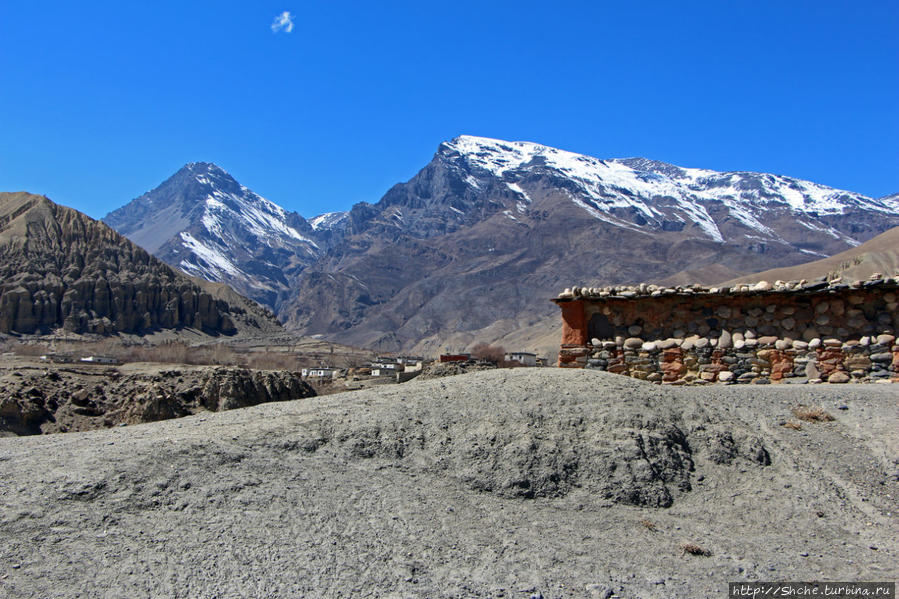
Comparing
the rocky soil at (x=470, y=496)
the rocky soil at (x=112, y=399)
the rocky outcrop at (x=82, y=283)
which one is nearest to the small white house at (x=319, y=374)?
the rocky soil at (x=112, y=399)

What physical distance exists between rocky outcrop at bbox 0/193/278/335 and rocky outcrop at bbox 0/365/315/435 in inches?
3251

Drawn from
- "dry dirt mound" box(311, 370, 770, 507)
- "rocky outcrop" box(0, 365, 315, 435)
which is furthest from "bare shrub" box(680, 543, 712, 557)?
"rocky outcrop" box(0, 365, 315, 435)

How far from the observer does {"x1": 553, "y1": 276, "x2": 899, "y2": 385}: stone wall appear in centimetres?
1207

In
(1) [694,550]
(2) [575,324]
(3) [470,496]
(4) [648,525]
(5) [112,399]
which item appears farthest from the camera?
(5) [112,399]

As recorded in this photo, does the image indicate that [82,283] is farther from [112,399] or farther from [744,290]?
[744,290]

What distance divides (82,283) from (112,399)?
305 ft

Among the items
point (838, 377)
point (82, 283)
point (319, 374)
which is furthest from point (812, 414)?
point (82, 283)

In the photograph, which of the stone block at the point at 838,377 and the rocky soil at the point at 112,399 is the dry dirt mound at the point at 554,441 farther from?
the rocky soil at the point at 112,399

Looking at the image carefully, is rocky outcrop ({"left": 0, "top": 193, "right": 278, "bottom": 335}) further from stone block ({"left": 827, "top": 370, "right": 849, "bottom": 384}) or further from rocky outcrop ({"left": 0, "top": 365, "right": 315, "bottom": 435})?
stone block ({"left": 827, "top": 370, "right": 849, "bottom": 384})

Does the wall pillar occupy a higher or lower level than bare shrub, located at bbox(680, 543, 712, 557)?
higher

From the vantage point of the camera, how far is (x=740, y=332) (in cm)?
1265

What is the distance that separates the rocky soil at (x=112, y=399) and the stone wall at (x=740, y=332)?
41.6 ft

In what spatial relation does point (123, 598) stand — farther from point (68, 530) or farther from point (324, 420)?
point (324, 420)

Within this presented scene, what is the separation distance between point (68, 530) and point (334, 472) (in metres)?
2.70
